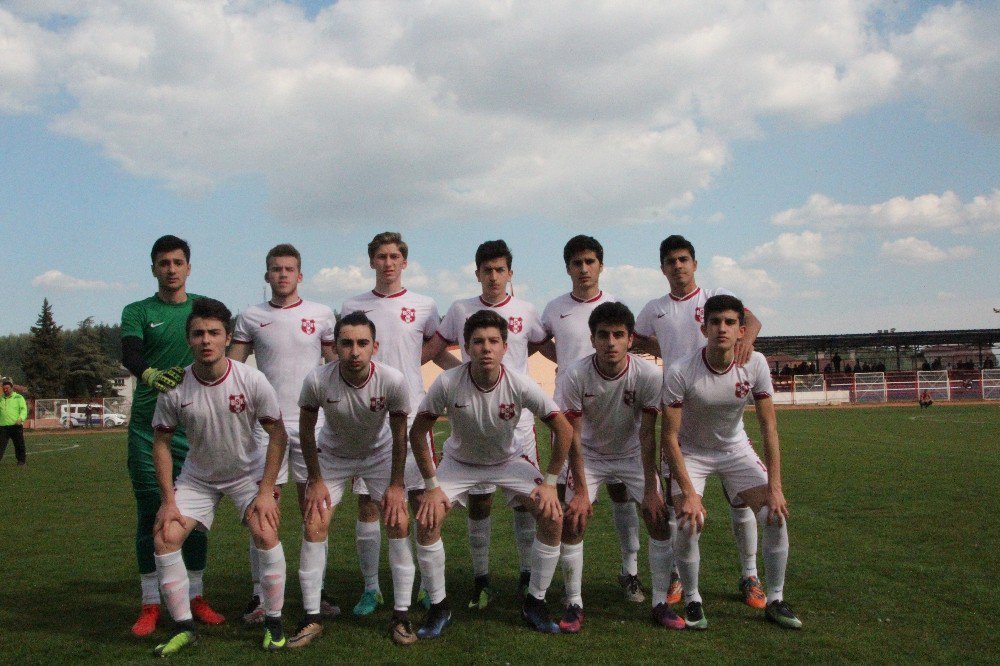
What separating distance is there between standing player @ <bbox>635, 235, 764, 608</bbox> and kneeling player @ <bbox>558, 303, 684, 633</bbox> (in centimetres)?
47

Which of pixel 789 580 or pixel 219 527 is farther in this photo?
pixel 219 527

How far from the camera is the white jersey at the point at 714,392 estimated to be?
5.08m

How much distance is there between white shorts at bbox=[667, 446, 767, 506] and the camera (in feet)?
16.7

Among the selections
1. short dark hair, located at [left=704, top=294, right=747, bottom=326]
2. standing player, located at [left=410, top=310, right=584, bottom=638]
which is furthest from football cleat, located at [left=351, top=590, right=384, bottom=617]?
short dark hair, located at [left=704, top=294, right=747, bottom=326]

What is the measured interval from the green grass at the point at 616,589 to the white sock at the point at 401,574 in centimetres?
27

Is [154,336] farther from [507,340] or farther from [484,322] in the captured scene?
[507,340]

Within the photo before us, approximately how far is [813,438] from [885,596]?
Result: 1434 cm

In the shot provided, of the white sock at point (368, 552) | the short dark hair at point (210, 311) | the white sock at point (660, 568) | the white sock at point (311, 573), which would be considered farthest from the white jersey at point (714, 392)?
the short dark hair at point (210, 311)

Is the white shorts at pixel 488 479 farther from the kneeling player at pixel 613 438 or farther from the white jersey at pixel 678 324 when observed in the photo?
the white jersey at pixel 678 324

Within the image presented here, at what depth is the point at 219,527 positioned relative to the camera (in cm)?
898

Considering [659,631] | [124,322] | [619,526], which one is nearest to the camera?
[659,631]

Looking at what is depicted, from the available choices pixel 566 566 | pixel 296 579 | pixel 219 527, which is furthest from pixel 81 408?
pixel 566 566

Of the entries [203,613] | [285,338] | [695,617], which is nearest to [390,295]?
[285,338]

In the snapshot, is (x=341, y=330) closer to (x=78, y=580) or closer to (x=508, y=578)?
(x=508, y=578)
